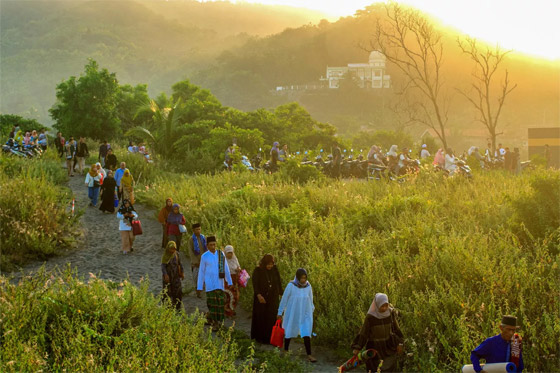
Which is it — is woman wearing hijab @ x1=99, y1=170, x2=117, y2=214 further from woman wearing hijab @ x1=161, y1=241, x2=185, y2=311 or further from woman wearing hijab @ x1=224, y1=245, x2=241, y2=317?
woman wearing hijab @ x1=224, y1=245, x2=241, y2=317

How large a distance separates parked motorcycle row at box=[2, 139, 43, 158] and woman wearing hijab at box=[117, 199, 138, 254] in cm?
1102

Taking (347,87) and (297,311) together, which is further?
(347,87)

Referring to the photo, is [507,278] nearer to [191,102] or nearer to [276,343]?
[276,343]

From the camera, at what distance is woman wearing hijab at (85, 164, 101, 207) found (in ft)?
57.2

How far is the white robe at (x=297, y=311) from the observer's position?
833cm

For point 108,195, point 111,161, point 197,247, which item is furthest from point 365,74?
point 197,247

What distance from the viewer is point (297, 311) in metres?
8.37

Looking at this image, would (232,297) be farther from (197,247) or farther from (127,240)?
(127,240)

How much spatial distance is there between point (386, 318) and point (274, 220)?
21.5 ft

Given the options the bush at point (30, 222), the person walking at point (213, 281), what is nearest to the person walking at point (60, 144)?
the bush at point (30, 222)

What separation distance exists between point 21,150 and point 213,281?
17487mm

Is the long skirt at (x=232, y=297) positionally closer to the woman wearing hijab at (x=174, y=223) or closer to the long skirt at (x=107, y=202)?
the woman wearing hijab at (x=174, y=223)

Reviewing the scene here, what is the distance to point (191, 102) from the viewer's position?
31750 millimetres

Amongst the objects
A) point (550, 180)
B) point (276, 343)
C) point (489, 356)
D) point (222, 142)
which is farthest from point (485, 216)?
point (222, 142)
